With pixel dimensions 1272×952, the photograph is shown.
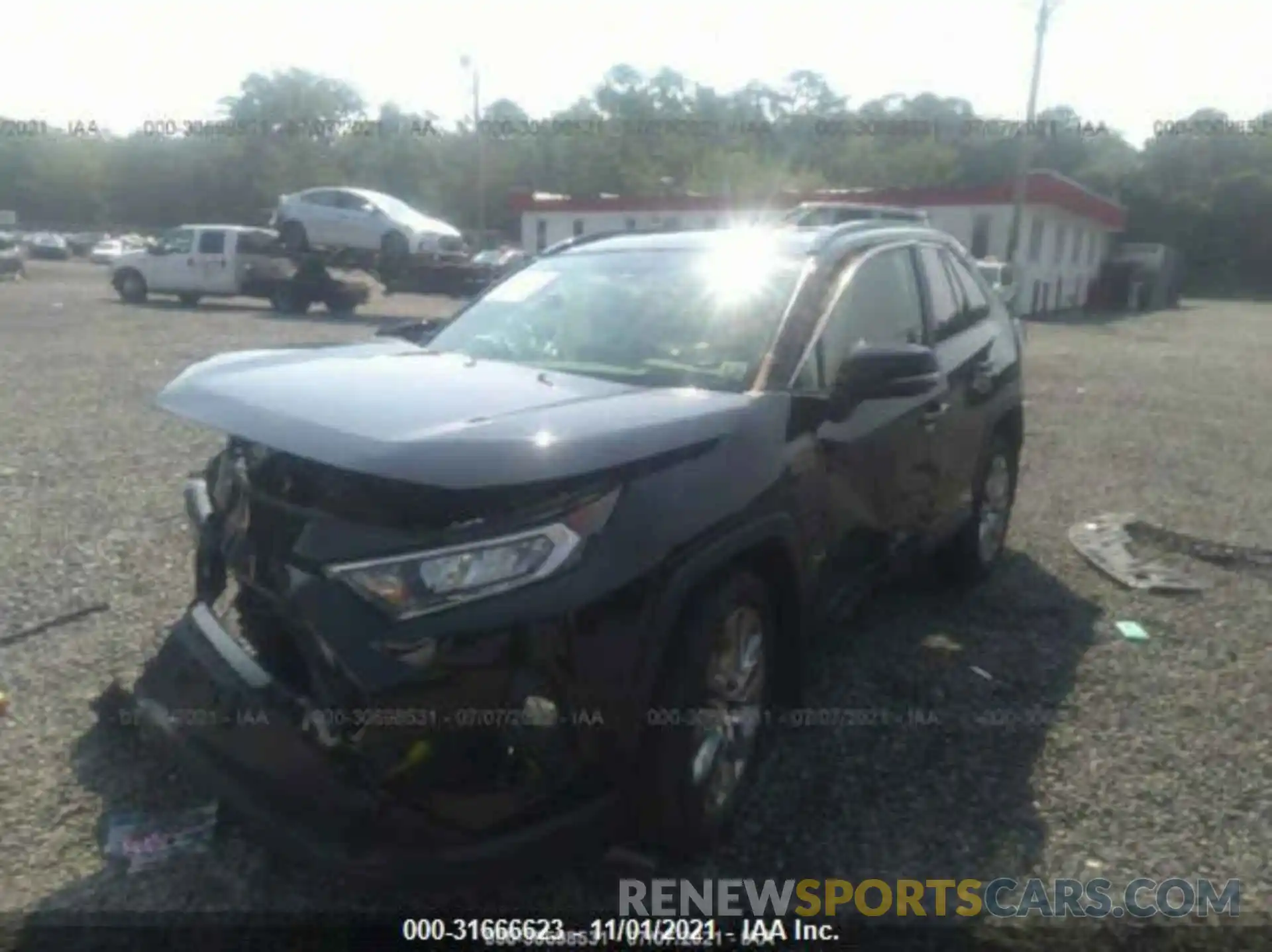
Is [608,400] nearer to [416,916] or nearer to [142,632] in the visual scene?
[416,916]

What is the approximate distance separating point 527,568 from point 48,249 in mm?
59364

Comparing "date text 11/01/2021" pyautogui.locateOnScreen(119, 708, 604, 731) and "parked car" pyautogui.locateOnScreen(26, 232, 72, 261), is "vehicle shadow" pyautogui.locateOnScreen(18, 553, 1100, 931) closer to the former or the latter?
"date text 11/01/2021" pyautogui.locateOnScreen(119, 708, 604, 731)

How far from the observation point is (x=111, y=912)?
8.93 feet

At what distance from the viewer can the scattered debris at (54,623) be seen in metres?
4.30

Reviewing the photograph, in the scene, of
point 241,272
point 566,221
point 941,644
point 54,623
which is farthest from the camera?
point 566,221

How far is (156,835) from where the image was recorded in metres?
2.99

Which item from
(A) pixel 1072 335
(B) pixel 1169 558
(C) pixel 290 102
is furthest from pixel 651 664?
(C) pixel 290 102

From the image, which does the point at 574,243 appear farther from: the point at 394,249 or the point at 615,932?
the point at 394,249

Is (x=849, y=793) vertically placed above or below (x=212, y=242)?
below

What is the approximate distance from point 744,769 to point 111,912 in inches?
70.4

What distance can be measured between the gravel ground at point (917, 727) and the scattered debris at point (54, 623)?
0.14ft

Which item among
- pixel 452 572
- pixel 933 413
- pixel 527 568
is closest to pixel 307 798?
pixel 452 572

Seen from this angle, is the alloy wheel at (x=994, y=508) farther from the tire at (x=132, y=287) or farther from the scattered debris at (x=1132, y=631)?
the tire at (x=132, y=287)

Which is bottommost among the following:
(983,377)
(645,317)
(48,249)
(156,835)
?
(48,249)
